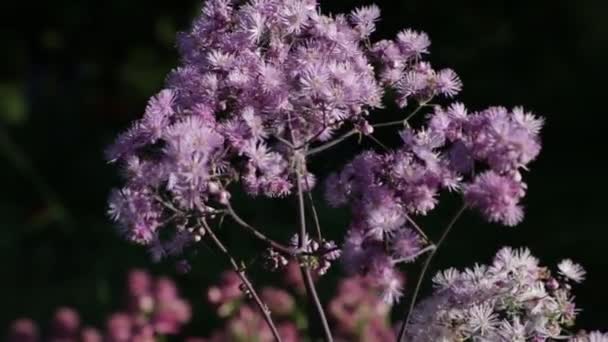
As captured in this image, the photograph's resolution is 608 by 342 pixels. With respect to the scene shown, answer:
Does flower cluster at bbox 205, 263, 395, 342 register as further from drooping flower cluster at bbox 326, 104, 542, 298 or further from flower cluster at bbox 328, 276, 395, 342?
drooping flower cluster at bbox 326, 104, 542, 298

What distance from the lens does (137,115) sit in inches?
303

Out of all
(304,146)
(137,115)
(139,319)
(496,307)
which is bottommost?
(496,307)

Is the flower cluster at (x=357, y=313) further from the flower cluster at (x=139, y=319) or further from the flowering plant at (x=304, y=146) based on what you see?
the flowering plant at (x=304, y=146)

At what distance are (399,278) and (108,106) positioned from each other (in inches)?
272

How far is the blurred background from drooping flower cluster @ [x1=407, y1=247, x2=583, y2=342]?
80.9 inches

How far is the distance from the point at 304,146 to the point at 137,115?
6.50 m

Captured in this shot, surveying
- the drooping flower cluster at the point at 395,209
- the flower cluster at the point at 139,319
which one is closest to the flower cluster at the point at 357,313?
the flower cluster at the point at 139,319

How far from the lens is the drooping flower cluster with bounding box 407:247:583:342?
4.17 ft

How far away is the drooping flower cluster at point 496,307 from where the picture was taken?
4.17 feet

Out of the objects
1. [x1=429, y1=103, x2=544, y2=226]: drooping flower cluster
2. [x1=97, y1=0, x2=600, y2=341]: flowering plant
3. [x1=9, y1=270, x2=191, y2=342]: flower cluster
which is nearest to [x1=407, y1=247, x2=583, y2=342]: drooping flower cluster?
[x1=97, y1=0, x2=600, y2=341]: flowering plant

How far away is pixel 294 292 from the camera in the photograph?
8.25ft

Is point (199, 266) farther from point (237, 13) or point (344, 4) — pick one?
point (237, 13)

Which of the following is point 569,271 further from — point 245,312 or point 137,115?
point 137,115

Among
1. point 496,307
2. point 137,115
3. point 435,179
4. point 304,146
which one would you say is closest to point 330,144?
point 304,146
